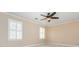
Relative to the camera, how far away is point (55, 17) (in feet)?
6.19

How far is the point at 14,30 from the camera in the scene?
6.02ft

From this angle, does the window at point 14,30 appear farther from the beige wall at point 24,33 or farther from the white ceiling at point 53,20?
the white ceiling at point 53,20

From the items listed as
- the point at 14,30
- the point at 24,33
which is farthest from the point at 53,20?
the point at 14,30

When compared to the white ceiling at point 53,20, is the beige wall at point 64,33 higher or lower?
lower

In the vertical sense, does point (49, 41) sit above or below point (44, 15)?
below

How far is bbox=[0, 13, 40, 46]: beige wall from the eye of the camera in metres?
1.79

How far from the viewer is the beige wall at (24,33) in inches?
70.5

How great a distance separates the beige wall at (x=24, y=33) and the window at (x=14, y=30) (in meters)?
0.05

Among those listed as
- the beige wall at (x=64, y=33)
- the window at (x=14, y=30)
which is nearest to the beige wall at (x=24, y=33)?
the window at (x=14, y=30)

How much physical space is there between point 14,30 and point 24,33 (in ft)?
0.58
